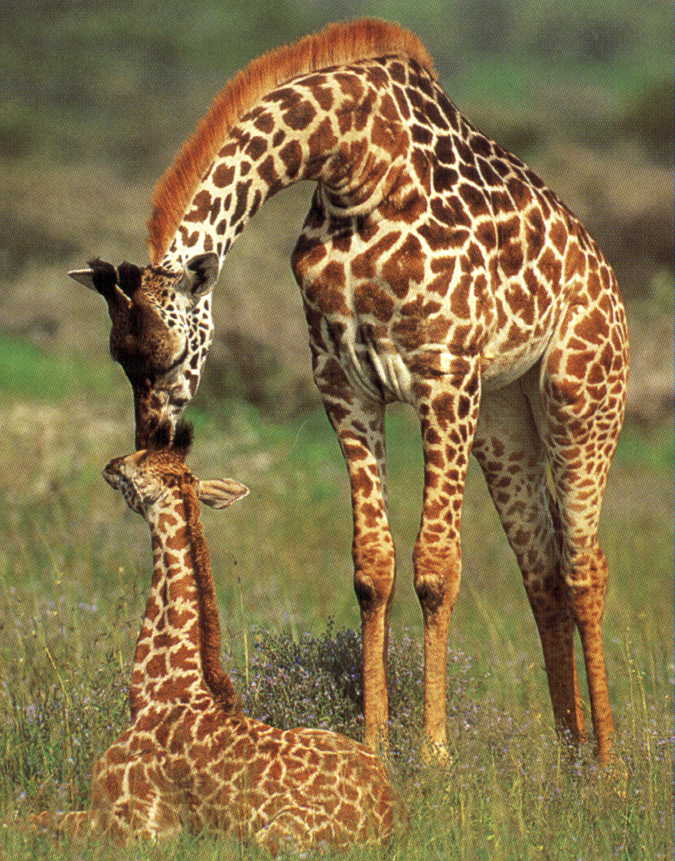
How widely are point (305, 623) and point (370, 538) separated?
2722 mm

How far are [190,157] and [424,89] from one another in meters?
1.31

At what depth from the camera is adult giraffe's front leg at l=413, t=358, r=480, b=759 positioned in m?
6.30

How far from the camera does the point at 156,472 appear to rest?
5.71 m

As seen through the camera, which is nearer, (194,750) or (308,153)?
(194,750)

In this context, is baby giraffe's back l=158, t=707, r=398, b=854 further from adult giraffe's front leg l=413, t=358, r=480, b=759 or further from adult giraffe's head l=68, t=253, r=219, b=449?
adult giraffe's head l=68, t=253, r=219, b=449

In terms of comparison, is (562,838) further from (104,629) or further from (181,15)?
(181,15)

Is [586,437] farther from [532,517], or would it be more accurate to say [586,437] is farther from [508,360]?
[508,360]

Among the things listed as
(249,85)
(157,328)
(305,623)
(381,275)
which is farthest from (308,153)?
(305,623)

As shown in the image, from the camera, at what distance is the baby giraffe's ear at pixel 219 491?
5.84m

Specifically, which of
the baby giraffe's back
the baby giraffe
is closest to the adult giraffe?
the baby giraffe

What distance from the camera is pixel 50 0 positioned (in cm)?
3953

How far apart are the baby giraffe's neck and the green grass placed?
495 millimetres

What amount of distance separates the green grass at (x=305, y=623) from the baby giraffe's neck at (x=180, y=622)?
1.62ft

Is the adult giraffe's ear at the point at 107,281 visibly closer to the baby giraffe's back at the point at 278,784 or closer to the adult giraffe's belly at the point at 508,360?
the baby giraffe's back at the point at 278,784
